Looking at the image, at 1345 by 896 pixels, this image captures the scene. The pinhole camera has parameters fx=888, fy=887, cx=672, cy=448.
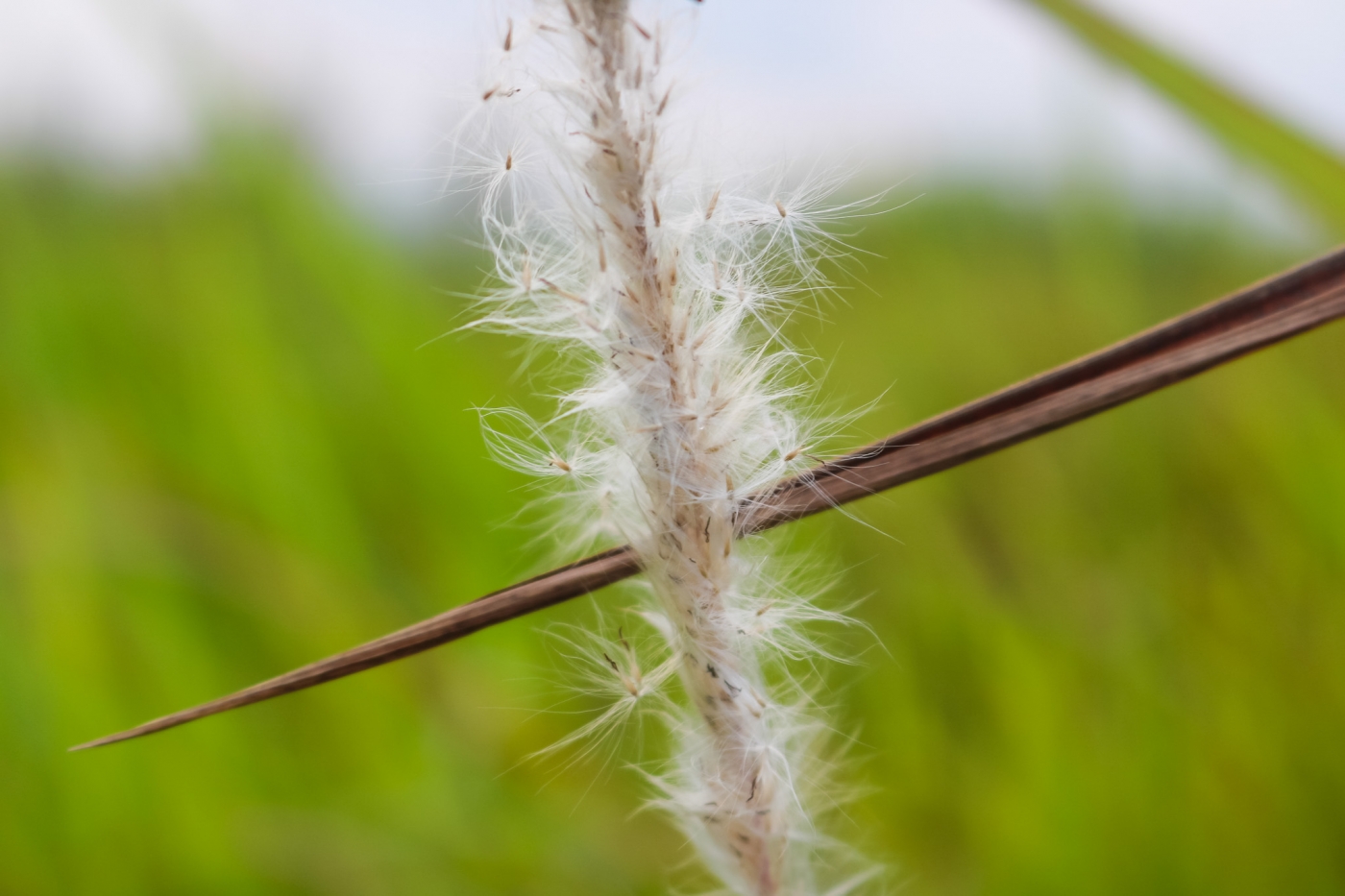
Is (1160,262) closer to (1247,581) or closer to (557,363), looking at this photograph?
(1247,581)

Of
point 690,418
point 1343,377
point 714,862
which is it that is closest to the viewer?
point 690,418

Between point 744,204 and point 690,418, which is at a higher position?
point 744,204

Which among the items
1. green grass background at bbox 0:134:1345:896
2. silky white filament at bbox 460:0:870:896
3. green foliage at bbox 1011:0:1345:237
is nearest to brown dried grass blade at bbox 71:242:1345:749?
silky white filament at bbox 460:0:870:896

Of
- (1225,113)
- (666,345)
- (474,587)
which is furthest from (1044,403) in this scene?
(474,587)

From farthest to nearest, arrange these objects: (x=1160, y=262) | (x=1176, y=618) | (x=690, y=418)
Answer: (x=1160, y=262), (x=1176, y=618), (x=690, y=418)

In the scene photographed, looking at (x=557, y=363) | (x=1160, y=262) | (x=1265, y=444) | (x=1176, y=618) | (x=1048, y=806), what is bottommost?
(x=1048, y=806)

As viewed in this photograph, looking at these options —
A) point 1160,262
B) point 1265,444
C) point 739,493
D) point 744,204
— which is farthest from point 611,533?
point 1160,262

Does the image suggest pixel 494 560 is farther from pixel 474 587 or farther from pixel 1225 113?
pixel 1225 113

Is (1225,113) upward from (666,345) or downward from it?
upward
